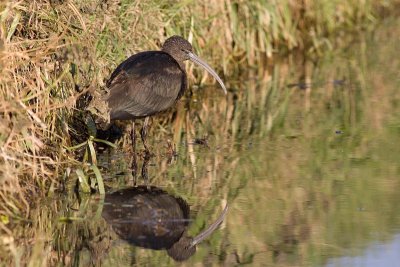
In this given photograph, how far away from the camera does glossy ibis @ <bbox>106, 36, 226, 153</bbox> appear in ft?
30.1

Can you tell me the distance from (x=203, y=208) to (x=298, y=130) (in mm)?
3122

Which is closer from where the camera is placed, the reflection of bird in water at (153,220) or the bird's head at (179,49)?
the reflection of bird in water at (153,220)

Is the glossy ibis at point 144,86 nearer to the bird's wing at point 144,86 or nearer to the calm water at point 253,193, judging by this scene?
the bird's wing at point 144,86

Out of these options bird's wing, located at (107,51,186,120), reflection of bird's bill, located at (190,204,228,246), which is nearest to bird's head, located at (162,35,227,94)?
bird's wing, located at (107,51,186,120)

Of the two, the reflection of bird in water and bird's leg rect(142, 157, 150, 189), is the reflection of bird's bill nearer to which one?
the reflection of bird in water

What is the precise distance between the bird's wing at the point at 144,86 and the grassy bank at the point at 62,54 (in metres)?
0.20

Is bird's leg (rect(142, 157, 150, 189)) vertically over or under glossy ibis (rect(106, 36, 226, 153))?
under

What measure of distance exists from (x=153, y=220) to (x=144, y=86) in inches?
90.7

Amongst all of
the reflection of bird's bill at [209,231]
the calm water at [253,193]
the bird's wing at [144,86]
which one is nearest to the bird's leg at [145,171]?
the calm water at [253,193]

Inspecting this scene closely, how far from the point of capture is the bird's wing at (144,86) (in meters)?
9.17

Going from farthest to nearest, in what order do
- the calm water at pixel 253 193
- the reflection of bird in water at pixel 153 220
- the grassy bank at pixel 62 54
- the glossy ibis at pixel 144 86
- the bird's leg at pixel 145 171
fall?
the glossy ibis at pixel 144 86, the bird's leg at pixel 145 171, the grassy bank at pixel 62 54, the reflection of bird in water at pixel 153 220, the calm water at pixel 253 193

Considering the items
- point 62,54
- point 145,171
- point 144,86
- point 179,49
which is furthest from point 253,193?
point 179,49

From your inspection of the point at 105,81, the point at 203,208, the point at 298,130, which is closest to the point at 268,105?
the point at 298,130

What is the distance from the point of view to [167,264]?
632cm
